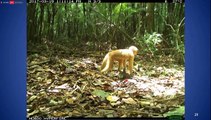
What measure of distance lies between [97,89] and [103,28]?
37 centimetres

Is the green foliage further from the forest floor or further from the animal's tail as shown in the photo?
the animal's tail

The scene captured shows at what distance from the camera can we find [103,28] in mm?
2234

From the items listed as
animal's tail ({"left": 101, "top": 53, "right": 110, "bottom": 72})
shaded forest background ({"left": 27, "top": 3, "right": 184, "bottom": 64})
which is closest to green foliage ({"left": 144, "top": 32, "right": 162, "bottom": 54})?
shaded forest background ({"left": 27, "top": 3, "right": 184, "bottom": 64})

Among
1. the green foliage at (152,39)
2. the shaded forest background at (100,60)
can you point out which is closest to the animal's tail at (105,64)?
the shaded forest background at (100,60)

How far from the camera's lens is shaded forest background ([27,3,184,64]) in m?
2.21

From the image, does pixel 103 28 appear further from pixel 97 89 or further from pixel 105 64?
pixel 97 89

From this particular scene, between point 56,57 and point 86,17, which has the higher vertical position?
point 86,17

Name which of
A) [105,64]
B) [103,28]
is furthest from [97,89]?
[103,28]

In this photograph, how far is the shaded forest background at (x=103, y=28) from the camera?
2207mm
